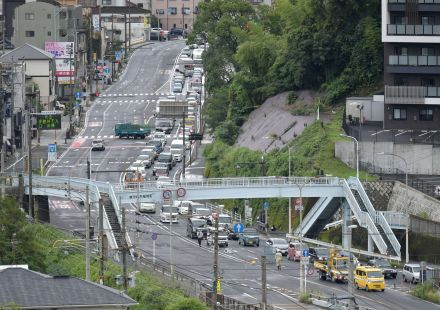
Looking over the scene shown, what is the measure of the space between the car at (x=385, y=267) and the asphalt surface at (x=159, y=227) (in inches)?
18.1

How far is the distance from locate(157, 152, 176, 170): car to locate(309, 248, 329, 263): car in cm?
4220

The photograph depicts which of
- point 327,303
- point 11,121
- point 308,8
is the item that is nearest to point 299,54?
point 308,8

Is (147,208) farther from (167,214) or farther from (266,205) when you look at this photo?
(266,205)

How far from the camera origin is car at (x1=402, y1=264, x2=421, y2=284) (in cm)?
8888

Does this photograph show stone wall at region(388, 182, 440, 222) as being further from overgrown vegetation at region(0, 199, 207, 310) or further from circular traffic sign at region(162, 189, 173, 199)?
overgrown vegetation at region(0, 199, 207, 310)

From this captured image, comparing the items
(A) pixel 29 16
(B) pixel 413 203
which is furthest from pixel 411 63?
(A) pixel 29 16

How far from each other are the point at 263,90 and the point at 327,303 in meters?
59.7

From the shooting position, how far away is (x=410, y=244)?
99750 mm

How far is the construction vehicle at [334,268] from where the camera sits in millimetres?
88688

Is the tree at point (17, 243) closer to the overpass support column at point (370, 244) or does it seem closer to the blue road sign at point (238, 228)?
the blue road sign at point (238, 228)

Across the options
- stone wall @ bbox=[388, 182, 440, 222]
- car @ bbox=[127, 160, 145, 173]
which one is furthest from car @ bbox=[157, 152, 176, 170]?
stone wall @ bbox=[388, 182, 440, 222]

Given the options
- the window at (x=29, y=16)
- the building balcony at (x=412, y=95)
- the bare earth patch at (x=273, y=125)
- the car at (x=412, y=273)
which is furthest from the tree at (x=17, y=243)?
the window at (x=29, y=16)

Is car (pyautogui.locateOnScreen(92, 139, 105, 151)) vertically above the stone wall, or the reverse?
car (pyautogui.locateOnScreen(92, 139, 105, 151))

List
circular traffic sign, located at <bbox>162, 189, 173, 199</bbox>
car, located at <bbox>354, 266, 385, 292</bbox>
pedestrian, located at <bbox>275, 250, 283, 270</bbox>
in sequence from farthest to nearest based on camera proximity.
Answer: circular traffic sign, located at <bbox>162, 189, 173, 199</bbox>, pedestrian, located at <bbox>275, 250, 283, 270</bbox>, car, located at <bbox>354, 266, 385, 292</bbox>
